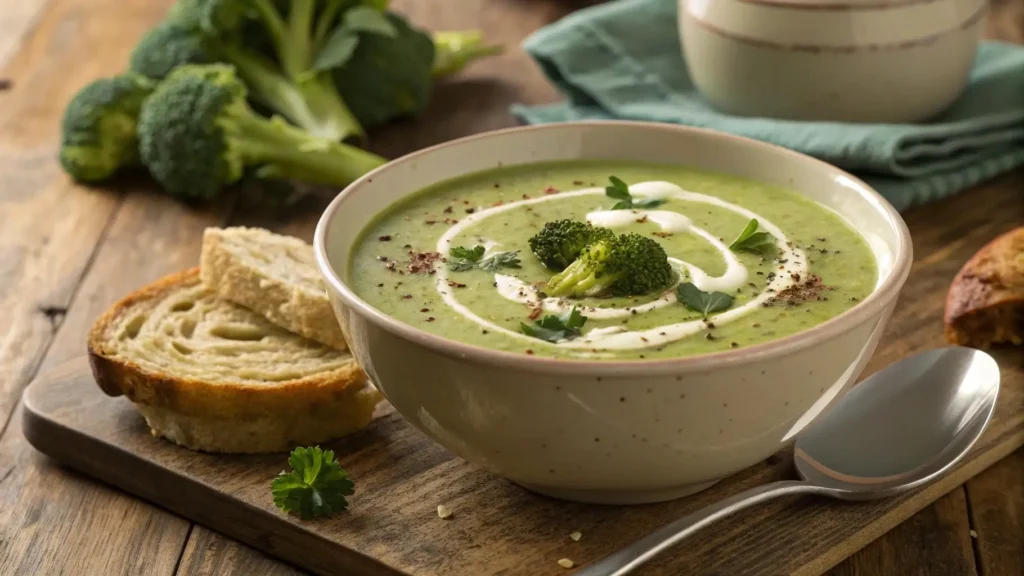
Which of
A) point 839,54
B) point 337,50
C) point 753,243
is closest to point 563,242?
point 753,243

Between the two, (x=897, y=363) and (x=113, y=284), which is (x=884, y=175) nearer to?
(x=897, y=363)

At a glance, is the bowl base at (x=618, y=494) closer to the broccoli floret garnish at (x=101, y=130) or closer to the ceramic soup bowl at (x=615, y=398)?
the ceramic soup bowl at (x=615, y=398)

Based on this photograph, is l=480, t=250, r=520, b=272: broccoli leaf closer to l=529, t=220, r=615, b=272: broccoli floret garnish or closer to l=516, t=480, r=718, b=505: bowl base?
l=529, t=220, r=615, b=272: broccoli floret garnish

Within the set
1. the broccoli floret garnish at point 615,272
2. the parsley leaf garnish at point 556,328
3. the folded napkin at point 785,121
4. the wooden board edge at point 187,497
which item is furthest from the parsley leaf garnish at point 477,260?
the folded napkin at point 785,121

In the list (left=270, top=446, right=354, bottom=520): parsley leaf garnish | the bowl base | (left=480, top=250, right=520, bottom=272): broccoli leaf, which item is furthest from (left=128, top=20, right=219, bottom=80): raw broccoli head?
the bowl base

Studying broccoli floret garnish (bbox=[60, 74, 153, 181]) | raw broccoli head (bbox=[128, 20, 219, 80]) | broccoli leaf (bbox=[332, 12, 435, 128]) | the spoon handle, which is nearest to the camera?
the spoon handle

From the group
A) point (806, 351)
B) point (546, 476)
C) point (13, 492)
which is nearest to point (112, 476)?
point (13, 492)
